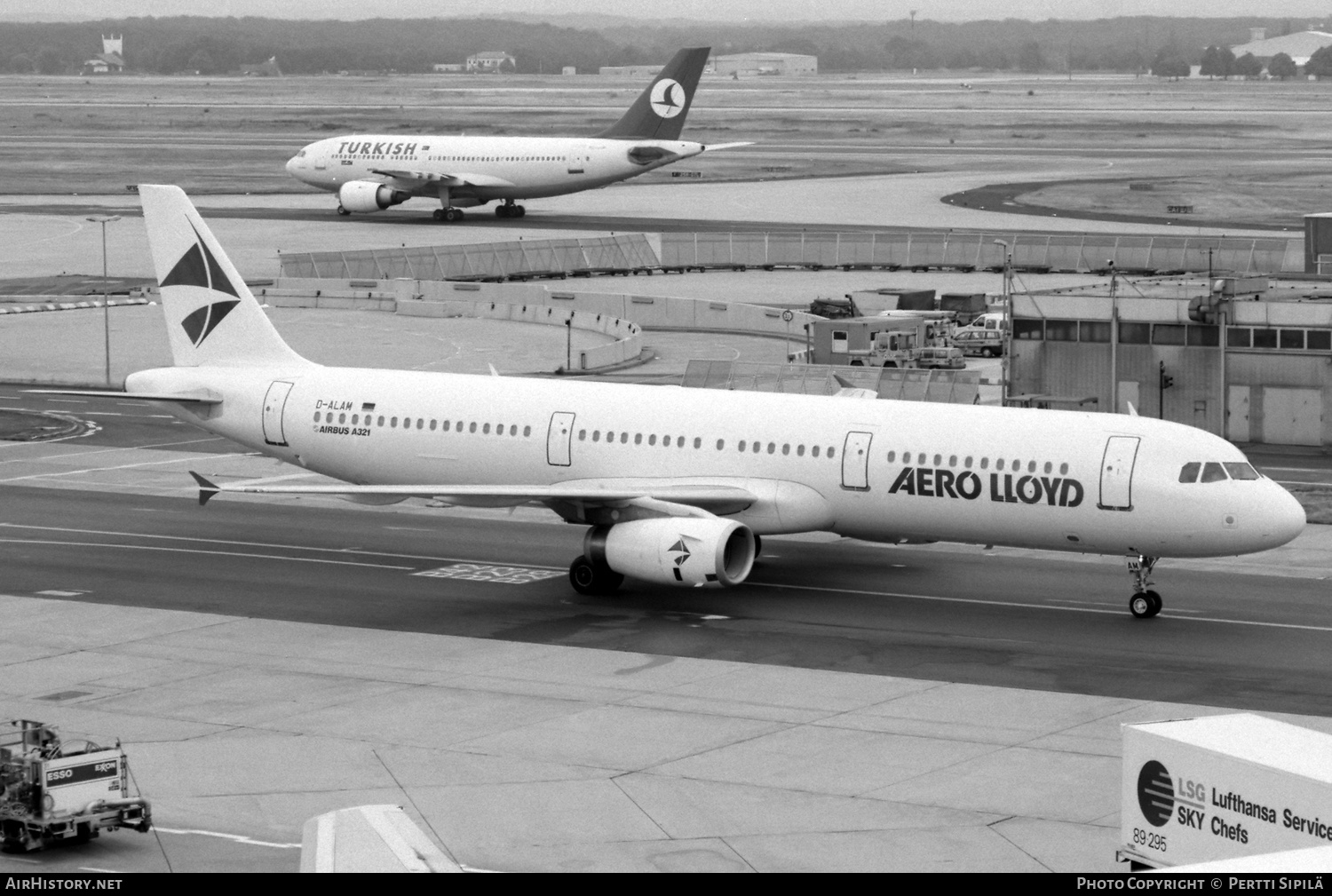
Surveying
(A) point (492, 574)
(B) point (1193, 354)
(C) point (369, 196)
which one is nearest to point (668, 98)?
(C) point (369, 196)

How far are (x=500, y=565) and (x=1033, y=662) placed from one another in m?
14.9

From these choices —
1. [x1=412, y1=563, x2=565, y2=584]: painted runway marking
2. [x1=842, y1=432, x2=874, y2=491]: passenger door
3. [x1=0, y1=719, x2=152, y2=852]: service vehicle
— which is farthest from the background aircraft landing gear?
[x1=0, y1=719, x2=152, y2=852]: service vehicle

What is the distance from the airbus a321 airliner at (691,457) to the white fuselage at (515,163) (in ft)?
267

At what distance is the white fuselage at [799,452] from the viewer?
39.8 metres

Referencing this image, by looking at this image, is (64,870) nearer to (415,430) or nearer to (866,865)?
(866,865)

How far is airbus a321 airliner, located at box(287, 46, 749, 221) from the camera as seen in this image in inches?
5153

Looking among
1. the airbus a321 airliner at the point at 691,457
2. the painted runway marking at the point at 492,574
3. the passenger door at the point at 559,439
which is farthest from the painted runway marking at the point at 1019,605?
the passenger door at the point at 559,439

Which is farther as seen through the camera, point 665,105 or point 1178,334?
point 665,105

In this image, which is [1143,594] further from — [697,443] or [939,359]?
[939,359]

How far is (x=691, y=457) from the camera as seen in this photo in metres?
44.4

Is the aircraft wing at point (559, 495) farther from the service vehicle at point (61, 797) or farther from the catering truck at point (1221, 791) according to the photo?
the catering truck at point (1221, 791)

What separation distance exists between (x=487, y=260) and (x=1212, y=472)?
7515 centimetres

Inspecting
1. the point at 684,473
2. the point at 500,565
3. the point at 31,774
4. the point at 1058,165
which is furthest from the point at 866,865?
the point at 1058,165

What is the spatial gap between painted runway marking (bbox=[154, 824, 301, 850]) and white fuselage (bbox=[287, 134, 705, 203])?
105545 millimetres
